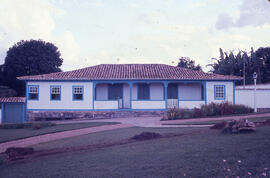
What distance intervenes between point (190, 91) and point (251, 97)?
5440 mm

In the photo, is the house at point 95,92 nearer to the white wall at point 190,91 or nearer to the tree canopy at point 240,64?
the white wall at point 190,91

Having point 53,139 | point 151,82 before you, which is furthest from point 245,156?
point 151,82

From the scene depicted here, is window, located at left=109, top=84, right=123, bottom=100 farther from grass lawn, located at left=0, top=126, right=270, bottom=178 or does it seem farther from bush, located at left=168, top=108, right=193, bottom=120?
grass lawn, located at left=0, top=126, right=270, bottom=178

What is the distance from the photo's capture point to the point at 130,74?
2222 centimetres

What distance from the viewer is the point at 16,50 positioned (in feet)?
120

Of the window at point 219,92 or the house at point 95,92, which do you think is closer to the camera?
the house at point 95,92

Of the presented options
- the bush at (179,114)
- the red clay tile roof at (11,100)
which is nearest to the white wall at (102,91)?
the red clay tile roof at (11,100)

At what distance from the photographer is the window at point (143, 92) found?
75.2 ft

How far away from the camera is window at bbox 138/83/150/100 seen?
22906 millimetres

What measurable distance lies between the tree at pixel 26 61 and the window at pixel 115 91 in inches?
695

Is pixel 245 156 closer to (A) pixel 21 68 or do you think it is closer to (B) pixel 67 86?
(B) pixel 67 86

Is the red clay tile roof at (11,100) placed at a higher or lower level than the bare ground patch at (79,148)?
higher

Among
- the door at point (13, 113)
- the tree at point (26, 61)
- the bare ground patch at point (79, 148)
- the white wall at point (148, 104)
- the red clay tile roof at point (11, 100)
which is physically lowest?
the bare ground patch at point (79, 148)

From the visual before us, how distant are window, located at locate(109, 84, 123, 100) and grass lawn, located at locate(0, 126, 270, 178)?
14042 millimetres
